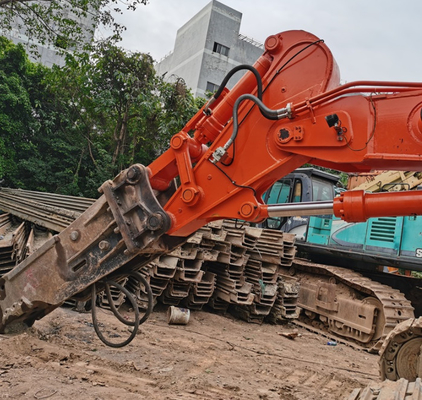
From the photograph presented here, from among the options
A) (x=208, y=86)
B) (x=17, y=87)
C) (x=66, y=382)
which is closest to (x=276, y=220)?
(x=66, y=382)

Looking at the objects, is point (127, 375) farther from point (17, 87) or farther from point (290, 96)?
point (17, 87)

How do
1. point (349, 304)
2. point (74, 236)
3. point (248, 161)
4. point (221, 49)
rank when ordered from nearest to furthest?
point (248, 161), point (74, 236), point (349, 304), point (221, 49)

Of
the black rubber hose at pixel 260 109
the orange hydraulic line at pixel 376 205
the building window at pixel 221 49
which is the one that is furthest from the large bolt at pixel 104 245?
the building window at pixel 221 49

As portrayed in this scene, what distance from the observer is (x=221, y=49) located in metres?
24.9

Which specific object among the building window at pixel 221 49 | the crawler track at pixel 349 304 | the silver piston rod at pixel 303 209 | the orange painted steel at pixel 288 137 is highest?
the building window at pixel 221 49

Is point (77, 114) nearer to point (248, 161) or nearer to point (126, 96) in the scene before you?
point (126, 96)

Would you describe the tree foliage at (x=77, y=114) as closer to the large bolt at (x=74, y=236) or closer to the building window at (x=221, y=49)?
the large bolt at (x=74, y=236)

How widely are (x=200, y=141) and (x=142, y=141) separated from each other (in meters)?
13.3

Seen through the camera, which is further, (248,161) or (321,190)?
(321,190)

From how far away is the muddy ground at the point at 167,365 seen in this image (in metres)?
3.42

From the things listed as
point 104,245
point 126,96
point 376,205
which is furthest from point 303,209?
point 126,96

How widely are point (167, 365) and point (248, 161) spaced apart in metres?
2.69

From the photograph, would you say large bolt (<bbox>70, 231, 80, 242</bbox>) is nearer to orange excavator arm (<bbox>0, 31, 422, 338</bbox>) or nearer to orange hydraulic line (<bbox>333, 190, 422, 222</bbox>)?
orange excavator arm (<bbox>0, 31, 422, 338</bbox>)

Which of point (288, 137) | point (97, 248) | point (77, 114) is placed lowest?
point (97, 248)
